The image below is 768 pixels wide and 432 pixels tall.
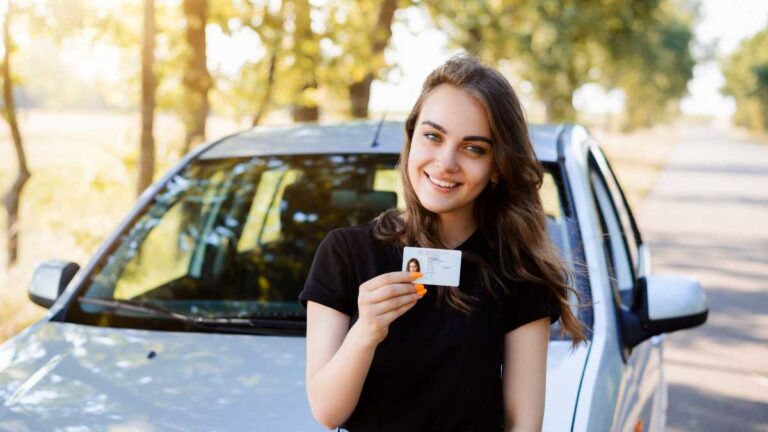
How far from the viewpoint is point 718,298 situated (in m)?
8.96

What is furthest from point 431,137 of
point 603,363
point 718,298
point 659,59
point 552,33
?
point 659,59

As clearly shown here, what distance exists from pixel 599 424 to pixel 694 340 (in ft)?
17.7

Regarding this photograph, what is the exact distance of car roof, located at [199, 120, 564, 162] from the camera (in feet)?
11.2

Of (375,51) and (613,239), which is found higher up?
(375,51)

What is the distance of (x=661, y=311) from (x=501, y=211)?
4.12 ft

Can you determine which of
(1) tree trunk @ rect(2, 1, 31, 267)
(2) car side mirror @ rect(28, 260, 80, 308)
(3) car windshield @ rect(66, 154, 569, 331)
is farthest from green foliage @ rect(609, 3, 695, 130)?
(2) car side mirror @ rect(28, 260, 80, 308)

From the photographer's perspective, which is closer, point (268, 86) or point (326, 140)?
point (326, 140)

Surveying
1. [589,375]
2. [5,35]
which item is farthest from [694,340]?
[5,35]

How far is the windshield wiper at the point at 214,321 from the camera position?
2900 millimetres

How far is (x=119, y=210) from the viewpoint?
7.45 metres

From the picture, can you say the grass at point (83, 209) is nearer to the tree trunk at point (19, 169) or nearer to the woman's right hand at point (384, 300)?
the tree trunk at point (19, 169)

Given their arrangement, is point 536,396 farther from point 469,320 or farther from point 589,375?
point 589,375

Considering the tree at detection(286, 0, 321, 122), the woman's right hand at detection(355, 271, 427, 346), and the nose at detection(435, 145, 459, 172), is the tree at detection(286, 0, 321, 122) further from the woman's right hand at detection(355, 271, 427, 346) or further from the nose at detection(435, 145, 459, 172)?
the woman's right hand at detection(355, 271, 427, 346)

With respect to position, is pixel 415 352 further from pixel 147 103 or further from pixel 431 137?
pixel 147 103
